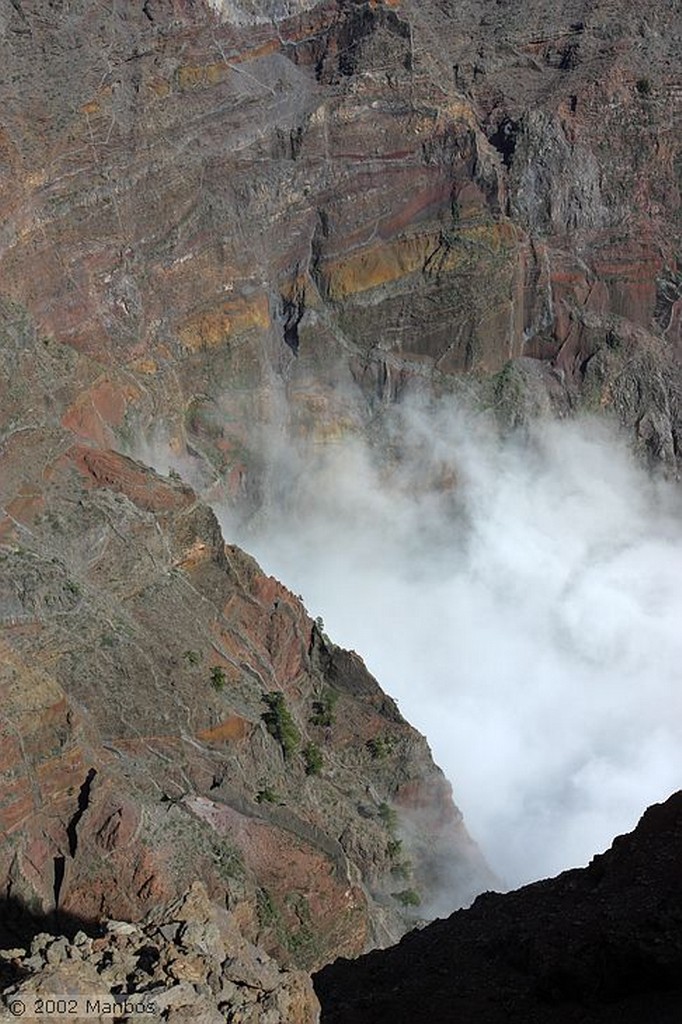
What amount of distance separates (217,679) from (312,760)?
6.06m

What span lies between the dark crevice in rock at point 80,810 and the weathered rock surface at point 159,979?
1435 cm

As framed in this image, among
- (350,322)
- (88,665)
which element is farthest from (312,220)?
(88,665)

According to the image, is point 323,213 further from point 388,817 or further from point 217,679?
point 388,817

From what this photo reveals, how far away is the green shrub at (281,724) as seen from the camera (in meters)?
44.7

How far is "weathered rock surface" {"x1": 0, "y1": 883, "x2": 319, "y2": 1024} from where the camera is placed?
627 inches

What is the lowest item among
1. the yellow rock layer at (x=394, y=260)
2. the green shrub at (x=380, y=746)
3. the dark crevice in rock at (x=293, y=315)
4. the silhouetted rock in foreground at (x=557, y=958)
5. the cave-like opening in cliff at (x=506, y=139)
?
the silhouetted rock in foreground at (x=557, y=958)

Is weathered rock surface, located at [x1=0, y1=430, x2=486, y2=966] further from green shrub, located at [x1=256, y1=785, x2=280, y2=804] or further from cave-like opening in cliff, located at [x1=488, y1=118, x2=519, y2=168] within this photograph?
cave-like opening in cliff, located at [x1=488, y1=118, x2=519, y2=168]

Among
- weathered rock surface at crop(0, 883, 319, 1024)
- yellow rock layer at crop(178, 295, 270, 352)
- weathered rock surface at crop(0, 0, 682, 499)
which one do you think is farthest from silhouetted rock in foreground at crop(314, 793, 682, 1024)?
yellow rock layer at crop(178, 295, 270, 352)

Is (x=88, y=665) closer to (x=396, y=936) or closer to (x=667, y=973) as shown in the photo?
(x=396, y=936)

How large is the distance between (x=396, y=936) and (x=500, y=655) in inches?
1361

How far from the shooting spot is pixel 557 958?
2341 cm

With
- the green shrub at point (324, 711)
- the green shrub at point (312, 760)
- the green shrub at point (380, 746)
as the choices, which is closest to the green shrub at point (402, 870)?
the green shrub at point (312, 760)

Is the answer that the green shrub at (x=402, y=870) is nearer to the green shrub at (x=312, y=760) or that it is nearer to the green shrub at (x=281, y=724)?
the green shrub at (x=312, y=760)

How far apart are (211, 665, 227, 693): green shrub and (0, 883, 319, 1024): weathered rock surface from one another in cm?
2342
